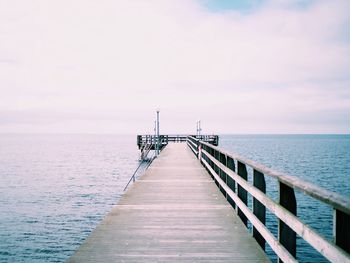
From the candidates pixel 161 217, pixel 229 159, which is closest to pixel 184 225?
pixel 161 217

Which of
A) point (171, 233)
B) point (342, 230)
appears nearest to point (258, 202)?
point (171, 233)

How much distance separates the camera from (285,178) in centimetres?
340

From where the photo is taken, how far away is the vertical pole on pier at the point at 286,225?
3457 millimetres

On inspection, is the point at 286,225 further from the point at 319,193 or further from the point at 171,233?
the point at 171,233

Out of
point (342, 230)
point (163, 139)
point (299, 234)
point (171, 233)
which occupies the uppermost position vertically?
point (342, 230)

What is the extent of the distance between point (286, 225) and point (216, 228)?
2.26m

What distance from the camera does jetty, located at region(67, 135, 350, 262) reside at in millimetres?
2716

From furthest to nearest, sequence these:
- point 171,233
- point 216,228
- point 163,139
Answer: point 163,139
point 216,228
point 171,233

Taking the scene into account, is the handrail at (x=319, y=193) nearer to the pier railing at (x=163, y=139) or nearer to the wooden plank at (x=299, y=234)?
the wooden plank at (x=299, y=234)

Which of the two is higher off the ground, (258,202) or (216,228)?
(258,202)

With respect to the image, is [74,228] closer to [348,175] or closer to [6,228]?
[6,228]

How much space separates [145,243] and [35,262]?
16409 millimetres

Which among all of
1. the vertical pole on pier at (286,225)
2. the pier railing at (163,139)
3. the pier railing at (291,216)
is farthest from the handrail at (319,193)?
the pier railing at (163,139)

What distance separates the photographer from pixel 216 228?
5.70 m
